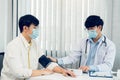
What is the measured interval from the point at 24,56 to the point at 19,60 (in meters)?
0.13

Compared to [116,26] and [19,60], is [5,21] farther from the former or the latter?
[116,26]

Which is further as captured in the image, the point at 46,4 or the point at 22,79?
the point at 46,4

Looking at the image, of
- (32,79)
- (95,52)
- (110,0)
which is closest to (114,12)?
(110,0)

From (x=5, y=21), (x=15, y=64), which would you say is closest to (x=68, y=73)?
(x=15, y=64)

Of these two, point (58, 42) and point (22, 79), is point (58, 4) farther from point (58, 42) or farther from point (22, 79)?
point (22, 79)

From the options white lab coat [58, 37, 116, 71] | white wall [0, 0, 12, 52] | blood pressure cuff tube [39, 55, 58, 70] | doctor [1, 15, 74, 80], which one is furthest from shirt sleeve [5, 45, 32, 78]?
white wall [0, 0, 12, 52]

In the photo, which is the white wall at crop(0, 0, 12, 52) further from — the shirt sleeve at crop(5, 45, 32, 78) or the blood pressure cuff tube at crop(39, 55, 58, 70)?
the shirt sleeve at crop(5, 45, 32, 78)

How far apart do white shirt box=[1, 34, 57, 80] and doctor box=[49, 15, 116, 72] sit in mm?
417

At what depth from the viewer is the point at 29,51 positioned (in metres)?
2.28

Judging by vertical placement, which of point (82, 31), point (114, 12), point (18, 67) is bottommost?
point (18, 67)

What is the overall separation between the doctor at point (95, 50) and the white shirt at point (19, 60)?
42 cm

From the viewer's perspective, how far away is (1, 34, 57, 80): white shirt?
2.02 meters

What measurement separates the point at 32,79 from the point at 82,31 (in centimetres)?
138

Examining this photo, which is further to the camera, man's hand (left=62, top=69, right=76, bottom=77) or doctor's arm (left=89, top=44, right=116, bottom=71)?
doctor's arm (left=89, top=44, right=116, bottom=71)
